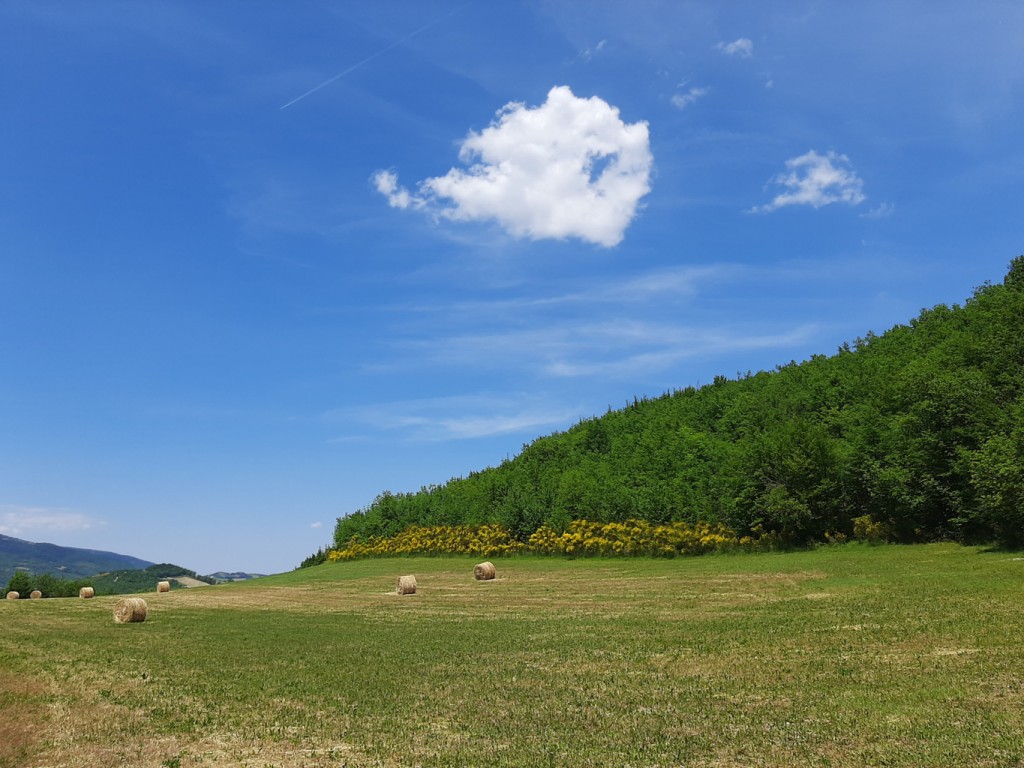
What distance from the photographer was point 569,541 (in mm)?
94438

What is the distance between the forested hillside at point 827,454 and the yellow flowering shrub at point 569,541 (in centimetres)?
261

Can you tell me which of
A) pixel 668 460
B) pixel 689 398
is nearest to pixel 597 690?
pixel 668 460

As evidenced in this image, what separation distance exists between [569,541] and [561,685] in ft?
→ 254

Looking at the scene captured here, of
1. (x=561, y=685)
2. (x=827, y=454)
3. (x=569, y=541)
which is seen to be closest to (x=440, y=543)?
(x=569, y=541)

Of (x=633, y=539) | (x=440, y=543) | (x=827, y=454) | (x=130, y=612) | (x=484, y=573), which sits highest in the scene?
(x=827, y=454)

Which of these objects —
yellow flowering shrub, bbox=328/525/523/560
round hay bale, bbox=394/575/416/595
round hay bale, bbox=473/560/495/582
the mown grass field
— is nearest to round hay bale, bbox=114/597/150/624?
the mown grass field

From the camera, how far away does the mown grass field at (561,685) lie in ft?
43.0

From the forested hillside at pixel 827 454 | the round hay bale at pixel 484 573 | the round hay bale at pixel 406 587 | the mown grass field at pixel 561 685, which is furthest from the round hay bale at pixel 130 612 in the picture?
the forested hillside at pixel 827 454

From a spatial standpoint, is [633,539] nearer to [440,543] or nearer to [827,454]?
[827,454]

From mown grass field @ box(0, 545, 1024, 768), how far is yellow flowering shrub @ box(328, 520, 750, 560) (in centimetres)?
4375

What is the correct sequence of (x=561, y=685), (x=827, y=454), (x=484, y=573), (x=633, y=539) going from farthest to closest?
(x=633, y=539)
(x=827, y=454)
(x=484, y=573)
(x=561, y=685)

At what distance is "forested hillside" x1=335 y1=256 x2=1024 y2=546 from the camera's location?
62.2 meters

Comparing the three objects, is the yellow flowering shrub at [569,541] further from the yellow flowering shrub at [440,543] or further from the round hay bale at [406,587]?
the round hay bale at [406,587]

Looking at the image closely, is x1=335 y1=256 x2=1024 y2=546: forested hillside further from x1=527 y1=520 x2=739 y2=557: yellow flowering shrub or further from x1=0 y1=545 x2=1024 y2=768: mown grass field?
x1=0 y1=545 x2=1024 y2=768: mown grass field
